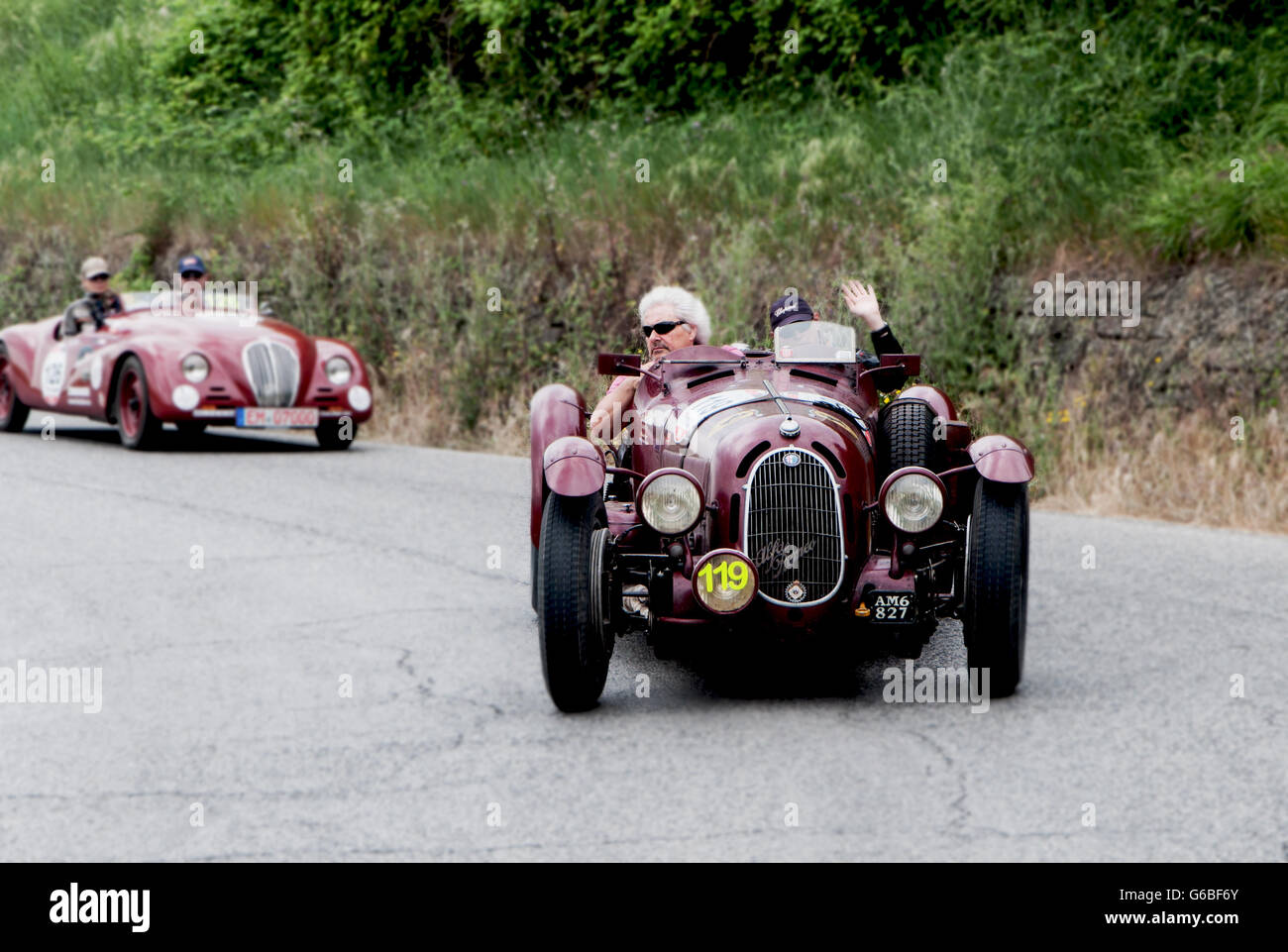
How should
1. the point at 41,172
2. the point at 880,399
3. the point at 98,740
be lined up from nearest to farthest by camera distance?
the point at 98,740 → the point at 880,399 → the point at 41,172

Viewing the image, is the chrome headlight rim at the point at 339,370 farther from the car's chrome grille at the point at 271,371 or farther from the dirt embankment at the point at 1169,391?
the dirt embankment at the point at 1169,391

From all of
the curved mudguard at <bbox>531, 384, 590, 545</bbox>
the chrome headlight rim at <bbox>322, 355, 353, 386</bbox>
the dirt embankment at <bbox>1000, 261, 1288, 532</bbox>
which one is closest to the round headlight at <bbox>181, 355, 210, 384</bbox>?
the chrome headlight rim at <bbox>322, 355, 353, 386</bbox>

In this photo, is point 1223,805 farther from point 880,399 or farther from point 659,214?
point 659,214

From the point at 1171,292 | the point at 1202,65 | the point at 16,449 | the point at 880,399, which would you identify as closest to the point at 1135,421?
the point at 1171,292

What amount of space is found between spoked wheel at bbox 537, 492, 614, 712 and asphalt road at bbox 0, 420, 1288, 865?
0.42 ft

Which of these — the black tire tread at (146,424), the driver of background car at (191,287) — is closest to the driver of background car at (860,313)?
the black tire tread at (146,424)

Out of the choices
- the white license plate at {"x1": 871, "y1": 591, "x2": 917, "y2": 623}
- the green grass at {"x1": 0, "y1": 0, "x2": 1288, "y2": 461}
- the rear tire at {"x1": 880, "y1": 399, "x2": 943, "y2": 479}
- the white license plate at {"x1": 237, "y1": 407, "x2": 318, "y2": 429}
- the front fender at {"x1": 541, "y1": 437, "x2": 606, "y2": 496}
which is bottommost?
the white license plate at {"x1": 871, "y1": 591, "x2": 917, "y2": 623}

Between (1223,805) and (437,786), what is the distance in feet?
6.73

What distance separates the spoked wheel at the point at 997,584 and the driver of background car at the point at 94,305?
1116 cm

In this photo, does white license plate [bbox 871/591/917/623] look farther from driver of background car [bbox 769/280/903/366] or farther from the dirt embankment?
the dirt embankment

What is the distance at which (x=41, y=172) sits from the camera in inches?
1037

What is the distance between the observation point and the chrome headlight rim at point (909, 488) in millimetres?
5695

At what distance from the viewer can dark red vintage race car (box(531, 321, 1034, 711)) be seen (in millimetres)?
5547

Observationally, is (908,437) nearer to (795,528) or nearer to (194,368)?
(795,528)
